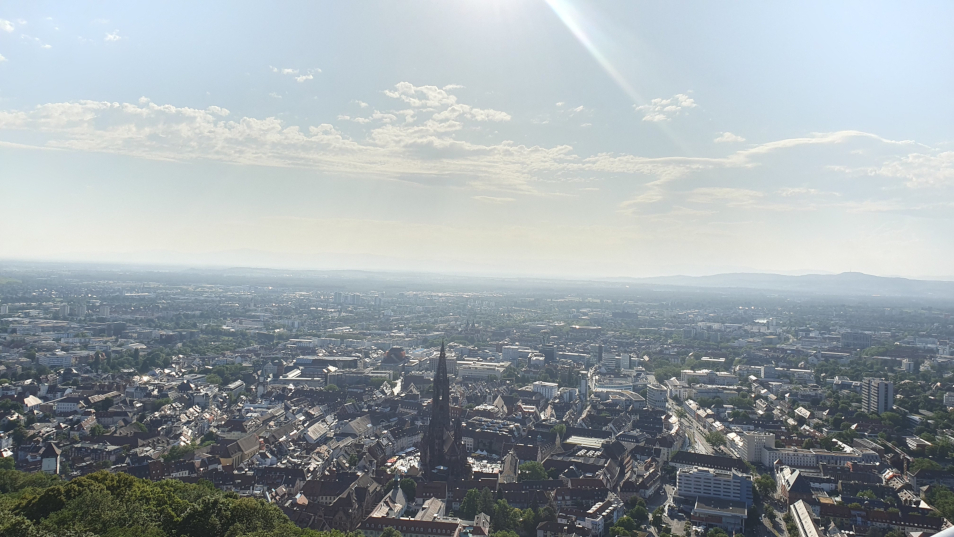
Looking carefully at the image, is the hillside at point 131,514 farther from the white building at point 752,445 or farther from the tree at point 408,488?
the white building at point 752,445

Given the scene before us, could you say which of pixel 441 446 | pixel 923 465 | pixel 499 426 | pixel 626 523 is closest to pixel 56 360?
pixel 499 426

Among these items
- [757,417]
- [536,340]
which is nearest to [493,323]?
[536,340]

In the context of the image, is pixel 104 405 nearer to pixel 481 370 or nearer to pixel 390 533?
pixel 390 533

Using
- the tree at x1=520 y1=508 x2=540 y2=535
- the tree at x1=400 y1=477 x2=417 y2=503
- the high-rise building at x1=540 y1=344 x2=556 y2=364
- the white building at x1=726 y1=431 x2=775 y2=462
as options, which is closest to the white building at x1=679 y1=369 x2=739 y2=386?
the high-rise building at x1=540 y1=344 x2=556 y2=364

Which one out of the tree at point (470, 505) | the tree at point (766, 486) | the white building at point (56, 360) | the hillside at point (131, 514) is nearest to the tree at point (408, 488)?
the tree at point (470, 505)

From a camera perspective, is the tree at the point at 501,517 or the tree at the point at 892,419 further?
the tree at the point at 892,419

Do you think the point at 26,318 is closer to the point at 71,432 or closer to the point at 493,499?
the point at 71,432
